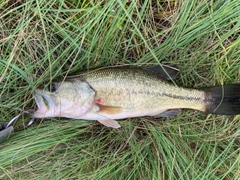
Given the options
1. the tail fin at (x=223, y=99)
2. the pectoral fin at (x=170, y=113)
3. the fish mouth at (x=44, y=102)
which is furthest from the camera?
the pectoral fin at (x=170, y=113)

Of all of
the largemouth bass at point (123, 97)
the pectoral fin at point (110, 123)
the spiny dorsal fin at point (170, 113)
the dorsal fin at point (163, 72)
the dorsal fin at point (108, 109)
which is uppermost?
the dorsal fin at point (163, 72)

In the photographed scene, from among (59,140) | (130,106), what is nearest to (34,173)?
(59,140)

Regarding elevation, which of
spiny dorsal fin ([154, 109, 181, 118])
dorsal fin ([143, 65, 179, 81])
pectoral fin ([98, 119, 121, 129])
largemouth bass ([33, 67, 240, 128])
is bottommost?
pectoral fin ([98, 119, 121, 129])

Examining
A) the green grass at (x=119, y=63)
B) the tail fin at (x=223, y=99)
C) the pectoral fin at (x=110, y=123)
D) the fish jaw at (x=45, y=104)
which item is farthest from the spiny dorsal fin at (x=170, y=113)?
the fish jaw at (x=45, y=104)

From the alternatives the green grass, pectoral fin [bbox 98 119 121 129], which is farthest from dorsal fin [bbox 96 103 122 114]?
the green grass

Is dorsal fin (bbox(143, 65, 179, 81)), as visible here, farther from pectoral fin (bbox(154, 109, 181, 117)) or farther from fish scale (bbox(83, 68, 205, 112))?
pectoral fin (bbox(154, 109, 181, 117))

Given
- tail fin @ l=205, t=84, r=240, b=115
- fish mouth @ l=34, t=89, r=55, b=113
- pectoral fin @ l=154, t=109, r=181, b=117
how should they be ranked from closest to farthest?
fish mouth @ l=34, t=89, r=55, b=113 < tail fin @ l=205, t=84, r=240, b=115 < pectoral fin @ l=154, t=109, r=181, b=117

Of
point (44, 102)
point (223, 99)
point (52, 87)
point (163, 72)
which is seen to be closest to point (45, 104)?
point (44, 102)

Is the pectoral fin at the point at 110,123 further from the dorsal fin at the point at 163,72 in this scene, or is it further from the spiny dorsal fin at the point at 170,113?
the dorsal fin at the point at 163,72
